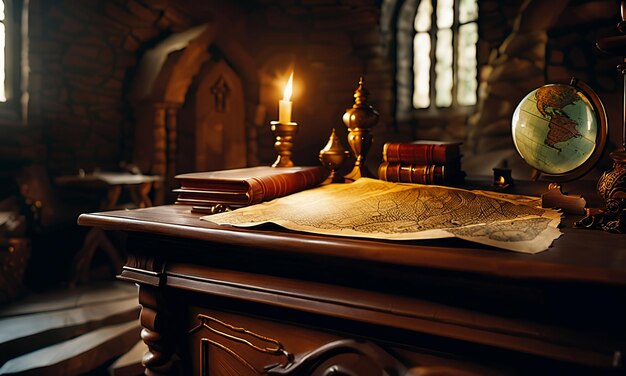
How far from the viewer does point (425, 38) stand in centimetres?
582

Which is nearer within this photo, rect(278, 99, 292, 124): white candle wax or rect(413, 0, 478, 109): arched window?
rect(278, 99, 292, 124): white candle wax

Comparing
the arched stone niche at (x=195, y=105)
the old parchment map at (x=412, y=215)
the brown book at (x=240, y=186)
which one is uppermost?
the arched stone niche at (x=195, y=105)

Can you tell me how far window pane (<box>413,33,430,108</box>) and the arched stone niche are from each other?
69.2 inches

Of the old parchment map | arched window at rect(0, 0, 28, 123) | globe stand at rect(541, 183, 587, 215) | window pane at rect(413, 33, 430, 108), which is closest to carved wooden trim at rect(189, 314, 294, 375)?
the old parchment map

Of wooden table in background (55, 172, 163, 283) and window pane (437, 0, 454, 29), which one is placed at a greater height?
window pane (437, 0, 454, 29)

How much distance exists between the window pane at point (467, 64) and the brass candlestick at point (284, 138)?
4.26m

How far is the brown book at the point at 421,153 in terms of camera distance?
1294 mm

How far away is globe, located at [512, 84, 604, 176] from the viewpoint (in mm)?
1006

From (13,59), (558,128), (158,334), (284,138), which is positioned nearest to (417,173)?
(558,128)

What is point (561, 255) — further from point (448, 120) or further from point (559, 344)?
point (448, 120)

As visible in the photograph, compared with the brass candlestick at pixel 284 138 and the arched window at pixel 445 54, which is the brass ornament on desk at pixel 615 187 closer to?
the brass candlestick at pixel 284 138

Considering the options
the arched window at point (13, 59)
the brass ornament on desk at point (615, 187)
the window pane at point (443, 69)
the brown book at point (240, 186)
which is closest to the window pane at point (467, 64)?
the window pane at point (443, 69)

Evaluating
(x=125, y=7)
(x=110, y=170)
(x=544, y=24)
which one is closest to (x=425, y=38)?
(x=544, y=24)

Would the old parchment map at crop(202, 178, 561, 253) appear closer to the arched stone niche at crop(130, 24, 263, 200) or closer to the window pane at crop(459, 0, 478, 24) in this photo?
the arched stone niche at crop(130, 24, 263, 200)
